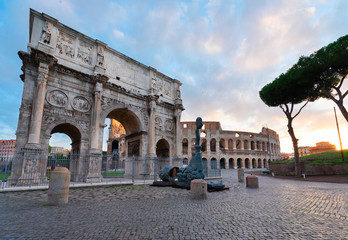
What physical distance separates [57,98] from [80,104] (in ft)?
4.71

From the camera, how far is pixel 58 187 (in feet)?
16.9

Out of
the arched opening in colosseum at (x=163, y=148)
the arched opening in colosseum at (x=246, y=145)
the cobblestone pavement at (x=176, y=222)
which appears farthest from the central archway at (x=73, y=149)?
the arched opening in colosseum at (x=246, y=145)

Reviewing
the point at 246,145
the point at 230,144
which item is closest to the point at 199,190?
the point at 230,144

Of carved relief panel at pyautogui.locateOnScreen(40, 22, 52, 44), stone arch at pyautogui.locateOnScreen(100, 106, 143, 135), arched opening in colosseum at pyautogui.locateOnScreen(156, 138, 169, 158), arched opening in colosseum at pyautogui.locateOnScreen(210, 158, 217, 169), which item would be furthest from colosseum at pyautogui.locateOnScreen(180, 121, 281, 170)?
carved relief panel at pyautogui.locateOnScreen(40, 22, 52, 44)

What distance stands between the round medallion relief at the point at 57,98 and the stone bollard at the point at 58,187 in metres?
7.93

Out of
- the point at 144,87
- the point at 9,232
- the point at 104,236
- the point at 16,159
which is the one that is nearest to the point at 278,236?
the point at 104,236

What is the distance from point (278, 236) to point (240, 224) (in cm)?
70

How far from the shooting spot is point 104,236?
2.84 m

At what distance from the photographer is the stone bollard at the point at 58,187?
5049mm

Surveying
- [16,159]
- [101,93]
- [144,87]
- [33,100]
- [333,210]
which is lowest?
[333,210]

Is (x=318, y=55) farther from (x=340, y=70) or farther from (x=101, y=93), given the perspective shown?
(x=101, y=93)

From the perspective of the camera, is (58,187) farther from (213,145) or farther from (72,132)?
(213,145)

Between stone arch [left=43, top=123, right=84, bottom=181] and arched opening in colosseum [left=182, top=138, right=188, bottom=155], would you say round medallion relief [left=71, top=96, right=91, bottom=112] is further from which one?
arched opening in colosseum [left=182, top=138, right=188, bottom=155]

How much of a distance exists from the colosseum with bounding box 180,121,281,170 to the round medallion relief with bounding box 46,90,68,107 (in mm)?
29902
